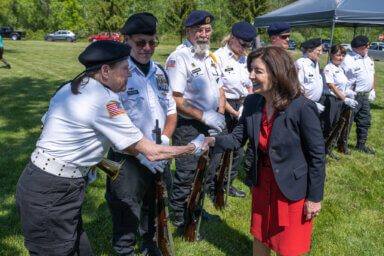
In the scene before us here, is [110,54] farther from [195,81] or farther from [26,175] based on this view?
[195,81]

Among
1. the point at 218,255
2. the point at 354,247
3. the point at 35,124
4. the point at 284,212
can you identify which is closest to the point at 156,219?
the point at 218,255

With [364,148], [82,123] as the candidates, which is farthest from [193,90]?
[364,148]

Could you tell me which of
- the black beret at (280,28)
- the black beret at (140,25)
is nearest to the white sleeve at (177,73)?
the black beret at (140,25)

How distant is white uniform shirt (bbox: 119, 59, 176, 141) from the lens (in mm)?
2627

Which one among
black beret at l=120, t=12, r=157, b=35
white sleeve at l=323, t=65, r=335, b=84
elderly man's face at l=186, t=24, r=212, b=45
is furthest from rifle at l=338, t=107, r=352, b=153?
black beret at l=120, t=12, r=157, b=35

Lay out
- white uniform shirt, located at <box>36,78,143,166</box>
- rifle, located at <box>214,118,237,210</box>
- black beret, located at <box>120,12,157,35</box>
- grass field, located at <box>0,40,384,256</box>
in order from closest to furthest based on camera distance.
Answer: white uniform shirt, located at <box>36,78,143,166</box> < black beret, located at <box>120,12,157,35</box> < grass field, located at <box>0,40,384,256</box> < rifle, located at <box>214,118,237,210</box>

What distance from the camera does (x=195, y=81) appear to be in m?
3.48

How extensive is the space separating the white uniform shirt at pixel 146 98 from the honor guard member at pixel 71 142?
0.48 metres

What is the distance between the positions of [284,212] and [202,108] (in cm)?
164

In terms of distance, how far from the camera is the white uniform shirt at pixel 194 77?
337 cm

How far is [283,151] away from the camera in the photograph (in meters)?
2.31

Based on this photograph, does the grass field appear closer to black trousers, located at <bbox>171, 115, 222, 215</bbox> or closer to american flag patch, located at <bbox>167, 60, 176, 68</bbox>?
black trousers, located at <bbox>171, 115, 222, 215</bbox>

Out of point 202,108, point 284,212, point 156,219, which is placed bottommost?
point 156,219

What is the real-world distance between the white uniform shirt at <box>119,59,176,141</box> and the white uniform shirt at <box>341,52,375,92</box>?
16.9ft
